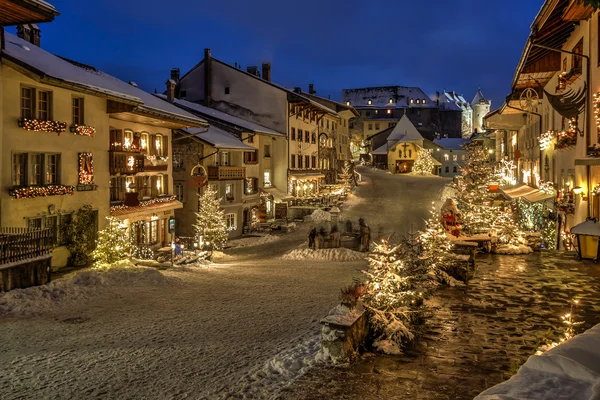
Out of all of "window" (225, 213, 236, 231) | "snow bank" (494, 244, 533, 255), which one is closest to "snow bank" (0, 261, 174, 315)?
"snow bank" (494, 244, 533, 255)

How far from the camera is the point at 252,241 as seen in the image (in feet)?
125

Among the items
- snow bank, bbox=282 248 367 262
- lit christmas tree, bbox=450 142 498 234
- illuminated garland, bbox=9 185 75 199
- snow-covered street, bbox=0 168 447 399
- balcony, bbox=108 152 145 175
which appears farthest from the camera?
lit christmas tree, bbox=450 142 498 234

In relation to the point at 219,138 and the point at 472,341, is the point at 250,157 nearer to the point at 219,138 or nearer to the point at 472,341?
A: the point at 219,138

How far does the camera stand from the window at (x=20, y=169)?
2055cm

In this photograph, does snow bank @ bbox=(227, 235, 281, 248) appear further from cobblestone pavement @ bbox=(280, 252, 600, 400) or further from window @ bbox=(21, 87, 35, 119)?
cobblestone pavement @ bbox=(280, 252, 600, 400)

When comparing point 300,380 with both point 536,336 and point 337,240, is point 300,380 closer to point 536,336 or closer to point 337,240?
point 536,336

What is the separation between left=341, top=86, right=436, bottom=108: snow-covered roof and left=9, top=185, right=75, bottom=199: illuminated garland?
11475cm

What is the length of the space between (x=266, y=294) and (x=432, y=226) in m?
5.64

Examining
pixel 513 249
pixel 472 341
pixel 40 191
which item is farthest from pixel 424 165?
pixel 472 341

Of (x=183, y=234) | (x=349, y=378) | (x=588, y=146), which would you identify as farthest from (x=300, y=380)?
(x=183, y=234)

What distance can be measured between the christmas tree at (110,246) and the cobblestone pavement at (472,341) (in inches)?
572

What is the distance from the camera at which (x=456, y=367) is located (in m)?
8.95

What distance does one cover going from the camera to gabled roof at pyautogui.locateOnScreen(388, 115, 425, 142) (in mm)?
91250

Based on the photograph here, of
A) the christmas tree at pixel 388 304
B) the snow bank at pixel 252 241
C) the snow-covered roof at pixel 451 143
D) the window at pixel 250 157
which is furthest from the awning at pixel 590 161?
the snow-covered roof at pixel 451 143
